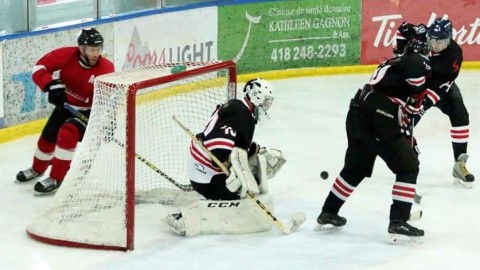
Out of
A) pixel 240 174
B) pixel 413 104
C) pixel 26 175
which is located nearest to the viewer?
pixel 240 174

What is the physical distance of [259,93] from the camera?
5.48 m

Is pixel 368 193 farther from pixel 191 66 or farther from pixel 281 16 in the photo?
Result: pixel 281 16

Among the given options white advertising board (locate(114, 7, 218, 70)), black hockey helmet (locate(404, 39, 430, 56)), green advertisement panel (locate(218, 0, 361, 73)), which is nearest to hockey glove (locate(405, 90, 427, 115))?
black hockey helmet (locate(404, 39, 430, 56))

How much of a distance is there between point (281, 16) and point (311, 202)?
3478 mm

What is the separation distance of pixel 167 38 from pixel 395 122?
11.4ft

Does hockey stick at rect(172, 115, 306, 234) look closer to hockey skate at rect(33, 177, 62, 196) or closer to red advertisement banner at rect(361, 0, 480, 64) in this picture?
hockey skate at rect(33, 177, 62, 196)

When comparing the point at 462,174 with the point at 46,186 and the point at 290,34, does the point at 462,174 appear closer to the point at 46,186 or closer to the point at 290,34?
the point at 46,186

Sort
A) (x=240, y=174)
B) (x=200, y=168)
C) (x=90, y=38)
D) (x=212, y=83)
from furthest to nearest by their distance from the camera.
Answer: (x=212, y=83) < (x=90, y=38) < (x=200, y=168) < (x=240, y=174)

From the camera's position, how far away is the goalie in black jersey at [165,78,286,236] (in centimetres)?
548

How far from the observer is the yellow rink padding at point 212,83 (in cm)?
640

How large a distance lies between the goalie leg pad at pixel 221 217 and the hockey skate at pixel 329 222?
30 cm

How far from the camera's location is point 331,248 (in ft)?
18.1

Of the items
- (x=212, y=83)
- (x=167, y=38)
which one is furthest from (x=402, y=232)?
(x=167, y=38)

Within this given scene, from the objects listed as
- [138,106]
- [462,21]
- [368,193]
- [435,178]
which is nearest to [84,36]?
[138,106]
